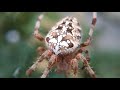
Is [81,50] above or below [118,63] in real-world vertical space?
above

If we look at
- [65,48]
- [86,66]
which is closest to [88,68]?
[86,66]

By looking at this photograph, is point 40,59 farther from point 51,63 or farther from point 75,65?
point 75,65
